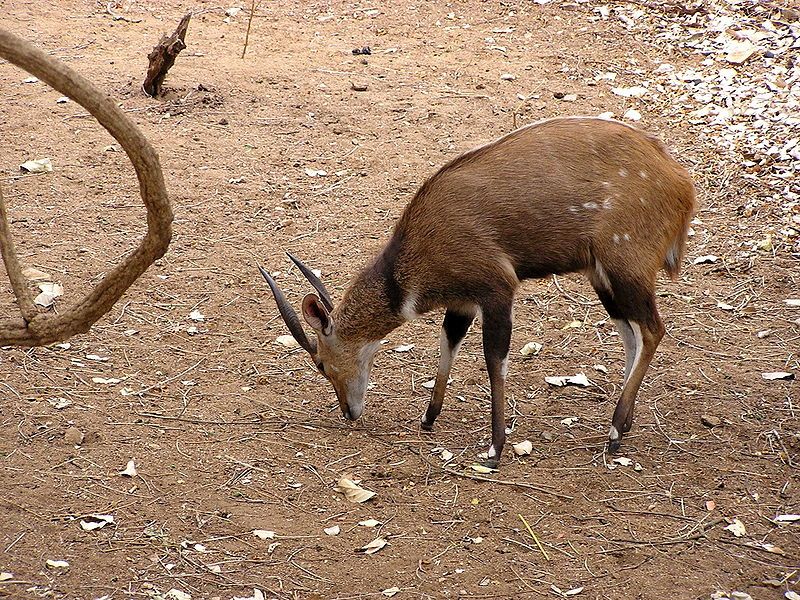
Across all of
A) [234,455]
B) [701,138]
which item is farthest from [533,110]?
[234,455]

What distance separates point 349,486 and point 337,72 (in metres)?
6.37

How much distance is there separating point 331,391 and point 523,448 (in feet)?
4.39

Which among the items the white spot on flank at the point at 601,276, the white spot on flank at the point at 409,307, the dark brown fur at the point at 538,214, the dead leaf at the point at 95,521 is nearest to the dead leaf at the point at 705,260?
the dark brown fur at the point at 538,214

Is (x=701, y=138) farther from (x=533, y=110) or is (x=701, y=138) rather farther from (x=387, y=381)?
(x=387, y=381)

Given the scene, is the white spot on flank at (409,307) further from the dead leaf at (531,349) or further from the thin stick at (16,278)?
the thin stick at (16,278)

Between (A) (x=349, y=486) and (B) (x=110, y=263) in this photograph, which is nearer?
(A) (x=349, y=486)

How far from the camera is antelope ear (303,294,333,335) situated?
5.57 metres

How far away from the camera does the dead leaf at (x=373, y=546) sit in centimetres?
473

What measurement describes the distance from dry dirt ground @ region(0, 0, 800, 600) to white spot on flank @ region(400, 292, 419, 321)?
0.70 m

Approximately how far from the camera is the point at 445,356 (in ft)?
18.9

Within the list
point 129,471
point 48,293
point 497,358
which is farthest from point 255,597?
point 48,293

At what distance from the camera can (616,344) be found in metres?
6.69

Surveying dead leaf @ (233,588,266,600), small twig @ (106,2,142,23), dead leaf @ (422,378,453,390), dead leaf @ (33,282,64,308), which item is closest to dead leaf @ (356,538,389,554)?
dead leaf @ (233,588,266,600)

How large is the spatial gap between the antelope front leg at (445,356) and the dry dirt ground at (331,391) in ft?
0.40
